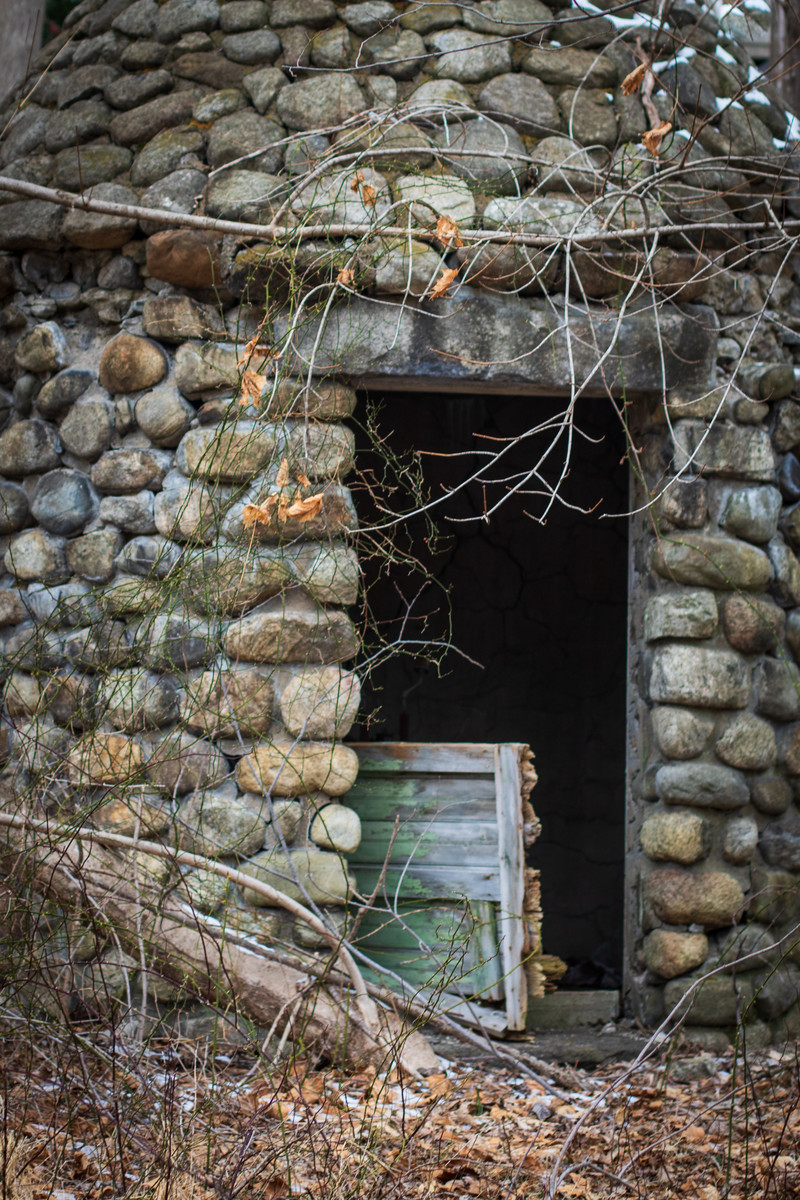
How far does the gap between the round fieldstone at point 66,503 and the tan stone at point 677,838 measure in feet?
6.09

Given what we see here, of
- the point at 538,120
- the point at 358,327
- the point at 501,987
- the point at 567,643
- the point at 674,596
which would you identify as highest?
the point at 538,120

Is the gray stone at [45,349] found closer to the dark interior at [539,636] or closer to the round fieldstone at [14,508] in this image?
the round fieldstone at [14,508]

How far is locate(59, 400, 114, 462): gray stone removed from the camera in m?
2.94

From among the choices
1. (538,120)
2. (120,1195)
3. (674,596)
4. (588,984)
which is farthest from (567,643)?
(120,1195)

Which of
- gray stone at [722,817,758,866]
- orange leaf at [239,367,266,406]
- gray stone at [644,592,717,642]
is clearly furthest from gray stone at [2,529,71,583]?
gray stone at [722,817,758,866]

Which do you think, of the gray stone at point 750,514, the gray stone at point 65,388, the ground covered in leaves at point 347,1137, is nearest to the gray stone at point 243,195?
the gray stone at point 65,388

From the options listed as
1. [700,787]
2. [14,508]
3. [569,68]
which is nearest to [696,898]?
[700,787]

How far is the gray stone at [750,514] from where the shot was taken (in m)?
3.05

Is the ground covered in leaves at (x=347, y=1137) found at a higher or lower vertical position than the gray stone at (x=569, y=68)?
lower

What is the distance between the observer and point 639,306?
3.00 metres

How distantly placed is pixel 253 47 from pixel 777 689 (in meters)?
2.46

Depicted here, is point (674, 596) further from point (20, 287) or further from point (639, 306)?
point (20, 287)

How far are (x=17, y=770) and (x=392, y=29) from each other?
7.90 feet

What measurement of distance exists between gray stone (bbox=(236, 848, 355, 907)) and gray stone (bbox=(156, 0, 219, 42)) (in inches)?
95.5
